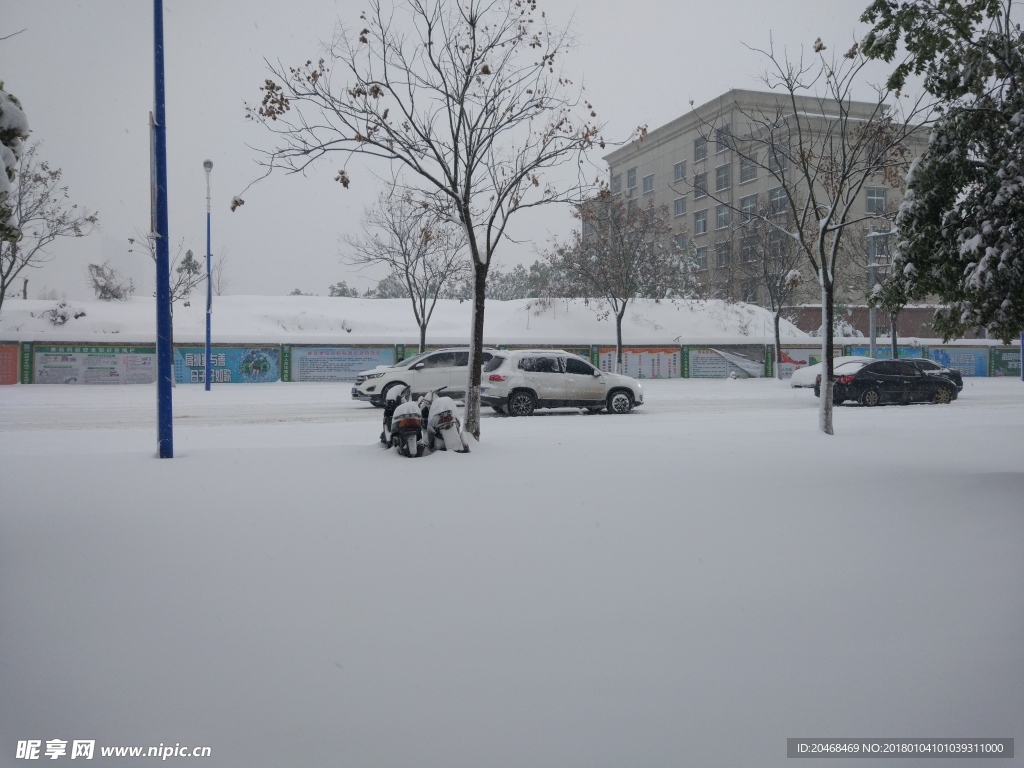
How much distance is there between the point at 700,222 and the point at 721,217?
4.17 metres

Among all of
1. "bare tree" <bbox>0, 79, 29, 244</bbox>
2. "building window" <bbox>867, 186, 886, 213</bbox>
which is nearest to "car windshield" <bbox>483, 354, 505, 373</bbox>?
"bare tree" <bbox>0, 79, 29, 244</bbox>

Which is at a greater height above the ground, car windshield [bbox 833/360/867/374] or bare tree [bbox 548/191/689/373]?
bare tree [bbox 548/191/689/373]

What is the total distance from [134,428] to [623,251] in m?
25.2

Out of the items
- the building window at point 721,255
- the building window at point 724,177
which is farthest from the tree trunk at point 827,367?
the building window at point 724,177

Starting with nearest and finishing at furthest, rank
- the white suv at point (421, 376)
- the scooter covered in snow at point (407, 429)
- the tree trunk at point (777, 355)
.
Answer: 1. the scooter covered in snow at point (407, 429)
2. the white suv at point (421, 376)
3. the tree trunk at point (777, 355)

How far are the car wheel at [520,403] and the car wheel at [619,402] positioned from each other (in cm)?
219

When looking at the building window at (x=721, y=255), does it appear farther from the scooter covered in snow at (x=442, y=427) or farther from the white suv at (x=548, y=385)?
the scooter covered in snow at (x=442, y=427)

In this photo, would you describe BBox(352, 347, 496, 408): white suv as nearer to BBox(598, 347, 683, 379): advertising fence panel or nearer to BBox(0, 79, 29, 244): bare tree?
BBox(0, 79, 29, 244): bare tree

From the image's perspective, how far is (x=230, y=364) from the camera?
104 ft

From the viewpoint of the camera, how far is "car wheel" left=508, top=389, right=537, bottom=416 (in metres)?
17.3

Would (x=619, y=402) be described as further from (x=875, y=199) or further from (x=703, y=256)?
(x=703, y=256)

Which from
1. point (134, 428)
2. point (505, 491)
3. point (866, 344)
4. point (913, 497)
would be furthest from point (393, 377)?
point (866, 344)

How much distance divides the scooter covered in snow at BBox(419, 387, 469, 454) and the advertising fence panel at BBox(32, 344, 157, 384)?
24.1 meters

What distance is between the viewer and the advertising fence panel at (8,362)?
2828 centimetres
